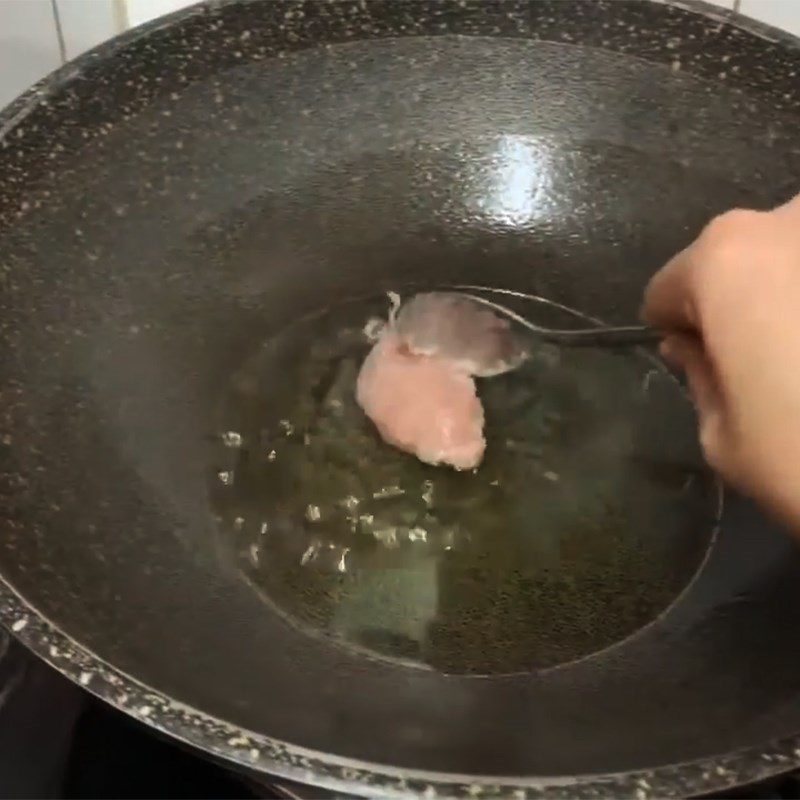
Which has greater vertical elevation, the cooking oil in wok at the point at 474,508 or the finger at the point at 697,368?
the finger at the point at 697,368

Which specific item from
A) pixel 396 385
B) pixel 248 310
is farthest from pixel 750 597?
pixel 248 310

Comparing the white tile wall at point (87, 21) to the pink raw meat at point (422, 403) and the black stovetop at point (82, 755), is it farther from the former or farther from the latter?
the black stovetop at point (82, 755)

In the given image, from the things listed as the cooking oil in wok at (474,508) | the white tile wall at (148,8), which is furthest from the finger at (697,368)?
the white tile wall at (148,8)

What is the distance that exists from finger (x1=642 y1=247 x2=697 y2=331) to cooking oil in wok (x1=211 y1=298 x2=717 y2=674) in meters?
0.11

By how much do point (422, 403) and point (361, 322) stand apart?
10 centimetres

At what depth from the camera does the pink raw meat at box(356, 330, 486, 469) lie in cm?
73

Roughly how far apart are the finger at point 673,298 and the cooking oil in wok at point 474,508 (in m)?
0.11

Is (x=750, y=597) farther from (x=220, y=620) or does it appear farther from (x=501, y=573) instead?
(x=220, y=620)

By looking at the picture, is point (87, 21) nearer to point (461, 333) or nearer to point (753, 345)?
point (461, 333)

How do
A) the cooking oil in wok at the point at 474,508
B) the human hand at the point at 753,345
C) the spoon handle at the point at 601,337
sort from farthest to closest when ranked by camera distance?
the spoon handle at the point at 601,337
the cooking oil in wok at the point at 474,508
the human hand at the point at 753,345

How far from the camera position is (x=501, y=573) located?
0.68 meters

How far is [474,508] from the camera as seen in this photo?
719mm

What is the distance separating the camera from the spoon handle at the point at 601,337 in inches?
31.3

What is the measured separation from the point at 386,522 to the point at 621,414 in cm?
19
